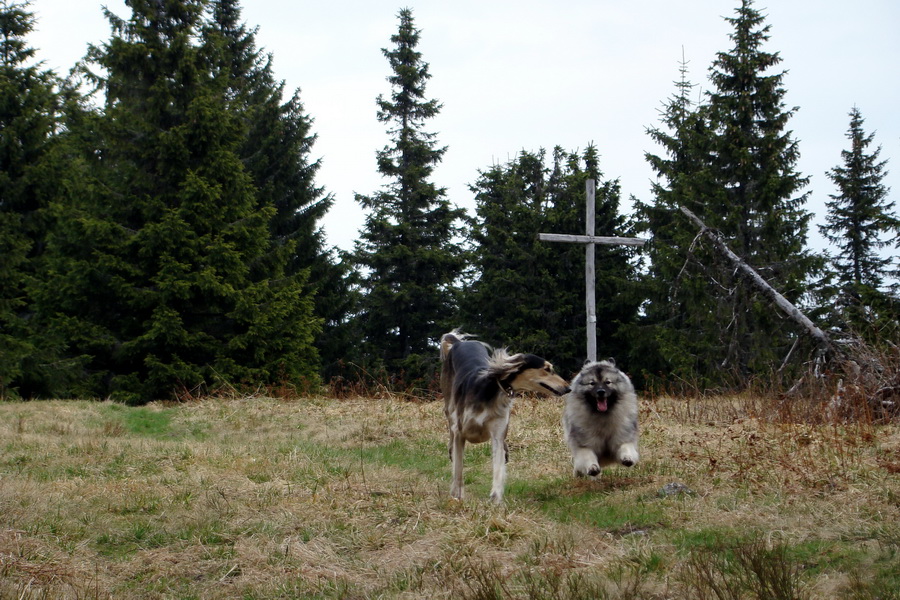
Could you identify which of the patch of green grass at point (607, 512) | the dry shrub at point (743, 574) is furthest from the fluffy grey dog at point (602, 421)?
the dry shrub at point (743, 574)

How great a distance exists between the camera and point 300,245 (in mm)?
34688

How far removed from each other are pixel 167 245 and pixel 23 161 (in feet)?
25.0

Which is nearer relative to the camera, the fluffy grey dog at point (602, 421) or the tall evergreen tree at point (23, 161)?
the fluffy grey dog at point (602, 421)

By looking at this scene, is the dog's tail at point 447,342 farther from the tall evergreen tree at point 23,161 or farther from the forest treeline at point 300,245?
the tall evergreen tree at point 23,161

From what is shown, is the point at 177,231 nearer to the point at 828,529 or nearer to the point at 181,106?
the point at 181,106

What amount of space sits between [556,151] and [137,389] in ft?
86.1

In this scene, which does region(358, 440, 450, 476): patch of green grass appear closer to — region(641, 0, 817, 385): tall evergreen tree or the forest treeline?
the forest treeline

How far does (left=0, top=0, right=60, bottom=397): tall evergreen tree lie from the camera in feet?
83.1

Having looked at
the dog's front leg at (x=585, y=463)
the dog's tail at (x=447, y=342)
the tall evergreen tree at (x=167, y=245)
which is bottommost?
the dog's front leg at (x=585, y=463)

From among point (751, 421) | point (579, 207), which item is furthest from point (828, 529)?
point (579, 207)

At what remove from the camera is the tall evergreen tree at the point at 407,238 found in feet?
123

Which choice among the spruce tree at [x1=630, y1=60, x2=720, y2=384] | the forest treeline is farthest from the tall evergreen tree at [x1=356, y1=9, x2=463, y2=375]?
the spruce tree at [x1=630, y1=60, x2=720, y2=384]

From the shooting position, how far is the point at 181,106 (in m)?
26.4

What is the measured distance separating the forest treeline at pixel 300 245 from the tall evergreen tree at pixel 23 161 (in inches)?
2.9
